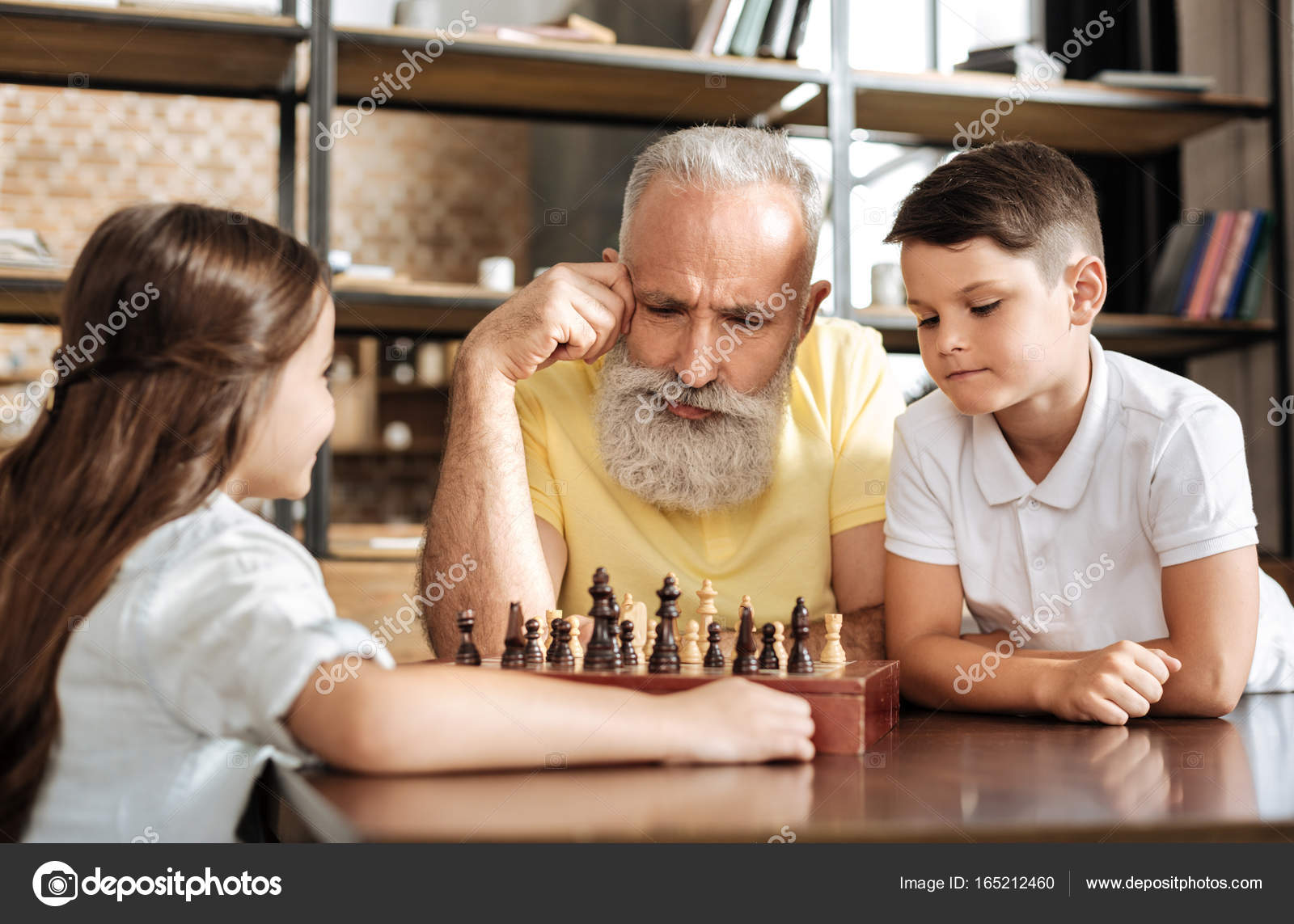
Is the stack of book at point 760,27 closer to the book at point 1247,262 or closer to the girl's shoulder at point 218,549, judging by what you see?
the book at point 1247,262

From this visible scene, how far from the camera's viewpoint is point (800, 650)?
1084 mm

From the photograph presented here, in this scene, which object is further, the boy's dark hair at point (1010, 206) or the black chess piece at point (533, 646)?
the boy's dark hair at point (1010, 206)

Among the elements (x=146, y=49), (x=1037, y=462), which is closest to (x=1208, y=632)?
(x=1037, y=462)

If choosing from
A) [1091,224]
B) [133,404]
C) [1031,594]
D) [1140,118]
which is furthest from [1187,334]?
[133,404]

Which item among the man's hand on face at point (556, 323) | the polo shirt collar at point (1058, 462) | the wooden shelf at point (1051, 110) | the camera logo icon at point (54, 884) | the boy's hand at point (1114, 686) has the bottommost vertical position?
the camera logo icon at point (54, 884)

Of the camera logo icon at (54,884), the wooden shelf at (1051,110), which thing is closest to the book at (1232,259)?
the wooden shelf at (1051,110)

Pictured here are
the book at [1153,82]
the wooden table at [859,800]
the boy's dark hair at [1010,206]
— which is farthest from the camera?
the book at [1153,82]

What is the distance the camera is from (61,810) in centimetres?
88

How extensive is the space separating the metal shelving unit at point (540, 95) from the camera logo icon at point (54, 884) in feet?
6.61

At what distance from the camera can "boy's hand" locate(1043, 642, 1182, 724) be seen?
113cm

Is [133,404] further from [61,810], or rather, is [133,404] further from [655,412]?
[655,412]

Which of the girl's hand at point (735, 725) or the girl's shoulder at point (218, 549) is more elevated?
A: the girl's shoulder at point (218, 549)

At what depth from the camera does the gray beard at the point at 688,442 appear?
1709mm

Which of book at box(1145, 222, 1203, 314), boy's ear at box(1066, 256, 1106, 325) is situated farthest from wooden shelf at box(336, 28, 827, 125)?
boy's ear at box(1066, 256, 1106, 325)
